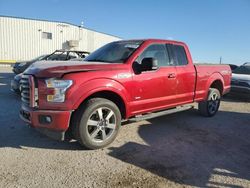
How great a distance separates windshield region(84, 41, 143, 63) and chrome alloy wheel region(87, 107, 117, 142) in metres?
1.10

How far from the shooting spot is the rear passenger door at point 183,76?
19.2ft

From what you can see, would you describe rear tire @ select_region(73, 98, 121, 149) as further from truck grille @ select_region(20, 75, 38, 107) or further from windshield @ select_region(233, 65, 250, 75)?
windshield @ select_region(233, 65, 250, 75)

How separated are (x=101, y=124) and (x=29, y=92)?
1.30m

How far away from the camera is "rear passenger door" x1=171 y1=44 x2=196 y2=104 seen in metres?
5.85

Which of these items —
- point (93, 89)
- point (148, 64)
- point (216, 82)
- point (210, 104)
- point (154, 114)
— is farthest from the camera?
point (216, 82)

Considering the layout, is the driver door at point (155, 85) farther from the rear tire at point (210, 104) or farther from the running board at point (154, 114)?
the rear tire at point (210, 104)

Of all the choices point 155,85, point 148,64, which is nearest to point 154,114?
point 155,85

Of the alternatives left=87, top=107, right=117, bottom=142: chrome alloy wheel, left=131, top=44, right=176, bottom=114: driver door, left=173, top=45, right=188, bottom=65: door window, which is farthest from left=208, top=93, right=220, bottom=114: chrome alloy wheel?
left=87, top=107, right=117, bottom=142: chrome alloy wheel

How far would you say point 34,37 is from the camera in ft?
90.1

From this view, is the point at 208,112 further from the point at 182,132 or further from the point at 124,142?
the point at 124,142

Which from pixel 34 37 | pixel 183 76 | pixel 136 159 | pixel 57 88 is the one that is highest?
pixel 34 37

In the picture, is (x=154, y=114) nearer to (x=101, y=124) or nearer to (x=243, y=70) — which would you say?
(x=101, y=124)

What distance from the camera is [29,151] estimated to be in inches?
169

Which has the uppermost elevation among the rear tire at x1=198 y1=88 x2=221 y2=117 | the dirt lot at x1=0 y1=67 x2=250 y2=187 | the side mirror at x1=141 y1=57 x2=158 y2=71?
the side mirror at x1=141 y1=57 x2=158 y2=71
